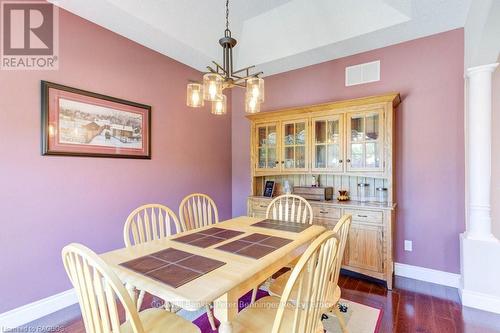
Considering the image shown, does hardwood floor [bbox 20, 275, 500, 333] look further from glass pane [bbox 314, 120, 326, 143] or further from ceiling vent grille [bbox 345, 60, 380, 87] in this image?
ceiling vent grille [bbox 345, 60, 380, 87]

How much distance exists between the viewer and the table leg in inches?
44.0

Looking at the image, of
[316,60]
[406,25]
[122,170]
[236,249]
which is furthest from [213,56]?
[236,249]

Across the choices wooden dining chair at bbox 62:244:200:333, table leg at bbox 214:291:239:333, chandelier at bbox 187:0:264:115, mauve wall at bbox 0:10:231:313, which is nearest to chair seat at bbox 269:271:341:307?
table leg at bbox 214:291:239:333

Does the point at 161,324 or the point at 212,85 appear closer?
the point at 161,324

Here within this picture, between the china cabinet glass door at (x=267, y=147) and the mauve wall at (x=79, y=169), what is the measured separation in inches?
36.8

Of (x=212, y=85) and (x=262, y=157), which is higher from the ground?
(x=212, y=85)

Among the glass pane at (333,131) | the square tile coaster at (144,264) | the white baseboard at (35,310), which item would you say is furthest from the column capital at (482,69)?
the white baseboard at (35,310)

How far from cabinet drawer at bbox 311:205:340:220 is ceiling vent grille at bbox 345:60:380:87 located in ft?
5.09

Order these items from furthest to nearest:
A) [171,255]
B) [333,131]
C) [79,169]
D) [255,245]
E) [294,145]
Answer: [294,145]
[333,131]
[79,169]
[255,245]
[171,255]

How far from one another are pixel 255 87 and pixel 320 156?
1.59 m

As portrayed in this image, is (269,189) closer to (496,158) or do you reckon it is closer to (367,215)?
(367,215)

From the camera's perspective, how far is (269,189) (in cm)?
349

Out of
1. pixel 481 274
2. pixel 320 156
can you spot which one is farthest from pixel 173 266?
pixel 481 274

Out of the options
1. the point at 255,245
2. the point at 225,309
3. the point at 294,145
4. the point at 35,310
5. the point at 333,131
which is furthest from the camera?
the point at 294,145
